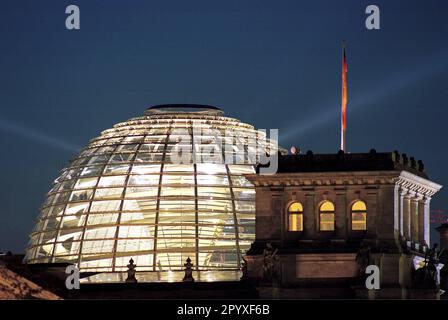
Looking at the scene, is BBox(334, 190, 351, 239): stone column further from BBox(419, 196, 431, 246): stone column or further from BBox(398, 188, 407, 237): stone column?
BBox(419, 196, 431, 246): stone column

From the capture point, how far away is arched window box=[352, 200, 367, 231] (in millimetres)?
153375

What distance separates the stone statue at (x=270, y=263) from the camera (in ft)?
498

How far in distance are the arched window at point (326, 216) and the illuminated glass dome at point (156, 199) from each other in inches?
843

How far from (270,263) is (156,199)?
33255mm

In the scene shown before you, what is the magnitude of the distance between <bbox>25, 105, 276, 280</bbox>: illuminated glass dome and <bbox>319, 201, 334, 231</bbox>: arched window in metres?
21.4

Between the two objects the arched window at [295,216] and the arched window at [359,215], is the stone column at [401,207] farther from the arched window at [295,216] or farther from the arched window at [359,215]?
the arched window at [295,216]

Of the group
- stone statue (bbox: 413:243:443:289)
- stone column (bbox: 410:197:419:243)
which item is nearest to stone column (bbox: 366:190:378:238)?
stone statue (bbox: 413:243:443:289)

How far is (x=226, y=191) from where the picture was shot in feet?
605

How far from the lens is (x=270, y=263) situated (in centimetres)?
15212

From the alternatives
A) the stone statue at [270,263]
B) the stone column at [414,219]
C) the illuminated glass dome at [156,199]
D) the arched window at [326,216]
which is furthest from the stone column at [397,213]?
the illuminated glass dome at [156,199]
